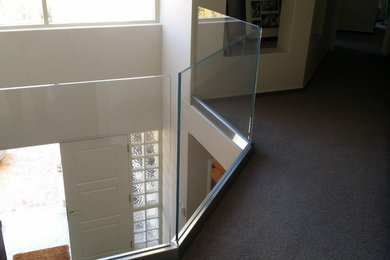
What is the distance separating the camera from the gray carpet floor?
8.07 ft

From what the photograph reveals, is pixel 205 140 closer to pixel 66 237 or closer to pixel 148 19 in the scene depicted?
pixel 148 19

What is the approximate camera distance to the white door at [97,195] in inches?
155

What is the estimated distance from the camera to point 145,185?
4.62 m

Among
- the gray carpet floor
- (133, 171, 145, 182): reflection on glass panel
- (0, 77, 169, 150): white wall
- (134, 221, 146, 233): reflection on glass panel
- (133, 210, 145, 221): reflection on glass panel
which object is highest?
(0, 77, 169, 150): white wall

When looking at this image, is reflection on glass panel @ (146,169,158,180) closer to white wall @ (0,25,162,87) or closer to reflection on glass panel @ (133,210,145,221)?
reflection on glass panel @ (133,210,145,221)

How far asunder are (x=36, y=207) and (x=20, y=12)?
4.01 m

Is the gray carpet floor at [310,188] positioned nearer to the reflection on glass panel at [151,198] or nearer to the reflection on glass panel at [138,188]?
the reflection on glass panel at [151,198]

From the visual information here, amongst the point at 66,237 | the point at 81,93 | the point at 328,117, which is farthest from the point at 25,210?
the point at 328,117

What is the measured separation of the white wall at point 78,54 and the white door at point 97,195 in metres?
1.52

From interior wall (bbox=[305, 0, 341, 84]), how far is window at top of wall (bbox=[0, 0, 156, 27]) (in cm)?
214

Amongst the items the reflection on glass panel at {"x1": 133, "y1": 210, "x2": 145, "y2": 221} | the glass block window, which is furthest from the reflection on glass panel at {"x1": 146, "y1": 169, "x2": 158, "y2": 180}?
the reflection on glass panel at {"x1": 133, "y1": 210, "x2": 145, "y2": 221}

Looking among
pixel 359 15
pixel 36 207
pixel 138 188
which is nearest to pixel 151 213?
pixel 138 188

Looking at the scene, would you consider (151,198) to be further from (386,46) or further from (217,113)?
(386,46)

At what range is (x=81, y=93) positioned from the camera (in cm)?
328
